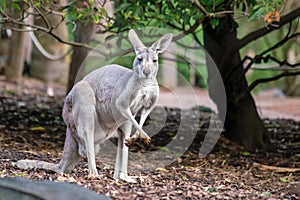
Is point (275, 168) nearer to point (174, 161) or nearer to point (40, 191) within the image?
point (174, 161)

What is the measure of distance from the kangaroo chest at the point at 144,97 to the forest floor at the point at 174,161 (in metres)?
0.58

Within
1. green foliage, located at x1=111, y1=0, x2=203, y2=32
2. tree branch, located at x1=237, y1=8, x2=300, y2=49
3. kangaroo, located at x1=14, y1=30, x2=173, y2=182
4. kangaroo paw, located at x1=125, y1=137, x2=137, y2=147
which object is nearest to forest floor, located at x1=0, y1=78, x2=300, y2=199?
kangaroo, located at x1=14, y1=30, x2=173, y2=182

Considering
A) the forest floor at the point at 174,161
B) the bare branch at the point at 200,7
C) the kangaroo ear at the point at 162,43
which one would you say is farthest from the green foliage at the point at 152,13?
the kangaroo ear at the point at 162,43

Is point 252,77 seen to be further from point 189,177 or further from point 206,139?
point 189,177

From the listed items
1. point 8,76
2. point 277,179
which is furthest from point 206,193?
point 8,76

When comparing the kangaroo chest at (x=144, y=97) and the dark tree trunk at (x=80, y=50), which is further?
the dark tree trunk at (x=80, y=50)

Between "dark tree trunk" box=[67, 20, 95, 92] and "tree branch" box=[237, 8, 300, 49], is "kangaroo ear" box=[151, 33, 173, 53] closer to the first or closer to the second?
"tree branch" box=[237, 8, 300, 49]

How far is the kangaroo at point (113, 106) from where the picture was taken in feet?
13.3

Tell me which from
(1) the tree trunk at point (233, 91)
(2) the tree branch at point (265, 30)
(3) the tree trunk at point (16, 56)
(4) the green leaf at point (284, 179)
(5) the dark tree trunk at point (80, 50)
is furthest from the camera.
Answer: (3) the tree trunk at point (16, 56)

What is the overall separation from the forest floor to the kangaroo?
0.60ft

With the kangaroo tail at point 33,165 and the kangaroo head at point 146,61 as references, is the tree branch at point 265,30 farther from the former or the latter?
the kangaroo tail at point 33,165

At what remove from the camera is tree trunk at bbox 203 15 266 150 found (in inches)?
283

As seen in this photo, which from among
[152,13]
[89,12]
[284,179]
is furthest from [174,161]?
[89,12]

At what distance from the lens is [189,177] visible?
211 inches
